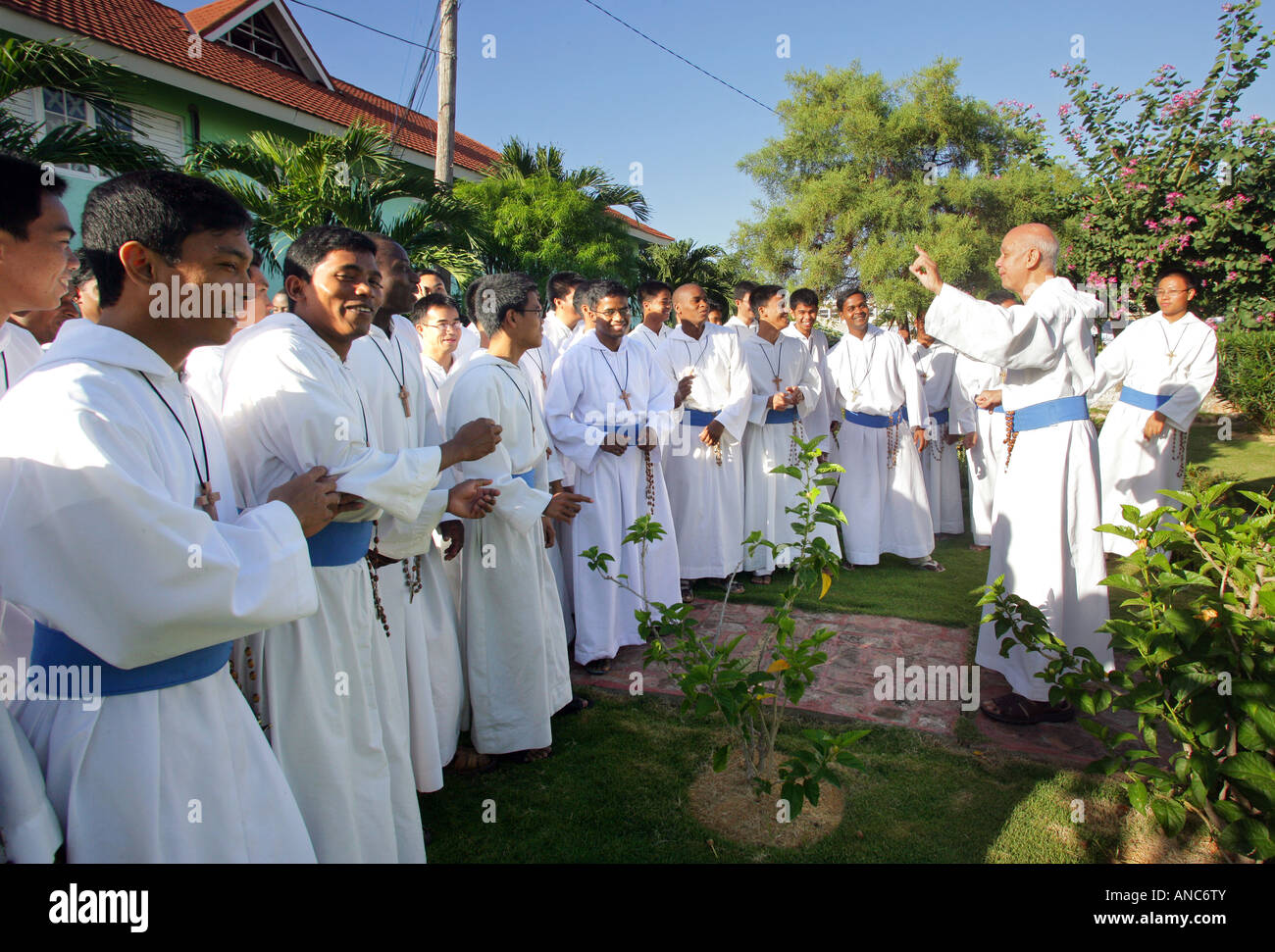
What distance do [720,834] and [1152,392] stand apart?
6.10 metres

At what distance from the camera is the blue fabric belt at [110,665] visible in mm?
1676

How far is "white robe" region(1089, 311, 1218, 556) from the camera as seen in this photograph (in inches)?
266

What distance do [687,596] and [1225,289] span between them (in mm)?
9314

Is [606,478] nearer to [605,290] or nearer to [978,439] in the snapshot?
[605,290]

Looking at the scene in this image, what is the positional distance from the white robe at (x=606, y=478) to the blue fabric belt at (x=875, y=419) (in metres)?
2.92

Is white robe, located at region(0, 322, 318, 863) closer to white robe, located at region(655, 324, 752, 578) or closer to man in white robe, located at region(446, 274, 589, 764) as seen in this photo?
man in white robe, located at region(446, 274, 589, 764)

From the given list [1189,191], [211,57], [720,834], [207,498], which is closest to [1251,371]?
[1189,191]

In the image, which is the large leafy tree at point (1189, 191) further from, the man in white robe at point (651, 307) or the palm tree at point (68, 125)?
the palm tree at point (68, 125)

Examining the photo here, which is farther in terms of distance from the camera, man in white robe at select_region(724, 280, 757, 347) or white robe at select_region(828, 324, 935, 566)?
man in white robe at select_region(724, 280, 757, 347)

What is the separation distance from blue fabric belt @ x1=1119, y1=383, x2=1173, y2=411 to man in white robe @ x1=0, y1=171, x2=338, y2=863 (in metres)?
7.36

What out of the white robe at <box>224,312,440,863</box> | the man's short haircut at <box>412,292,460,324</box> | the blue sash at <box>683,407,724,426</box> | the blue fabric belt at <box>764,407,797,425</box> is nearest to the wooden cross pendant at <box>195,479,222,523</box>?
the white robe at <box>224,312,440,863</box>

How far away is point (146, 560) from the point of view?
5.27 ft
